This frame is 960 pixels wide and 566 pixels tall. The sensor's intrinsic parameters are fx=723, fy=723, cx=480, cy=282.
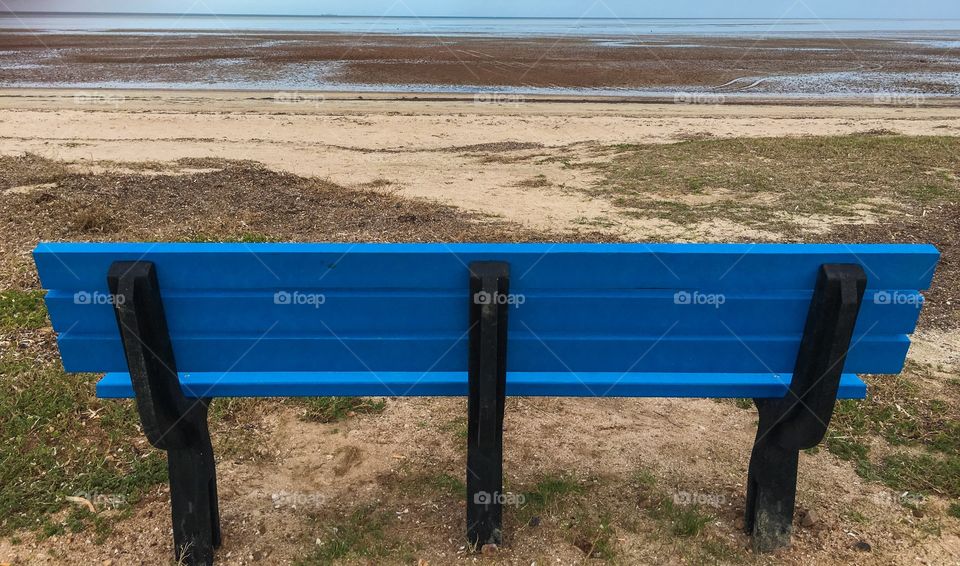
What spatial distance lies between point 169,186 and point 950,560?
8.09 m

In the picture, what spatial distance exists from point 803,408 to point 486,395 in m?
1.06

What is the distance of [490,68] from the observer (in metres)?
33.2

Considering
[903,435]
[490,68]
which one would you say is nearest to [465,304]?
[903,435]

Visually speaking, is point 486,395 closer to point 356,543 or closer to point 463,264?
point 463,264

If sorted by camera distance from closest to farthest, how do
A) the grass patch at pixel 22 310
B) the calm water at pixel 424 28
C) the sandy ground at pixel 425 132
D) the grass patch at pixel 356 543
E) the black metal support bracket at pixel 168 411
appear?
the black metal support bracket at pixel 168 411 → the grass patch at pixel 356 543 → the grass patch at pixel 22 310 → the sandy ground at pixel 425 132 → the calm water at pixel 424 28

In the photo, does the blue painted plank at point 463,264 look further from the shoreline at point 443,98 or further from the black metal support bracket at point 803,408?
the shoreline at point 443,98

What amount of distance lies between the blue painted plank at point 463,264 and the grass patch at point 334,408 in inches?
70.0

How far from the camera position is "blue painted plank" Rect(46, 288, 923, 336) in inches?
84.9

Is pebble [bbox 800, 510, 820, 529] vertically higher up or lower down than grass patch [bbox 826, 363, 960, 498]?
higher up

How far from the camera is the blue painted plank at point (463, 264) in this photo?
205cm

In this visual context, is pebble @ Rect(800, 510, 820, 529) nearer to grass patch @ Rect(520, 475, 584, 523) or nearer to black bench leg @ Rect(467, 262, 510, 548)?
grass patch @ Rect(520, 475, 584, 523)

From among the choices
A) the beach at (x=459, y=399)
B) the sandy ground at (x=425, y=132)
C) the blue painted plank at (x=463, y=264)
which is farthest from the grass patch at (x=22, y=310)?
the sandy ground at (x=425, y=132)

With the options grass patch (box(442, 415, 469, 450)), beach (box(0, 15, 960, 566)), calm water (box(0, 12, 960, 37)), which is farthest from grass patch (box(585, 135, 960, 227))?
calm water (box(0, 12, 960, 37))

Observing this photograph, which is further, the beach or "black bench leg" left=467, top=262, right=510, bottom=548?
the beach
